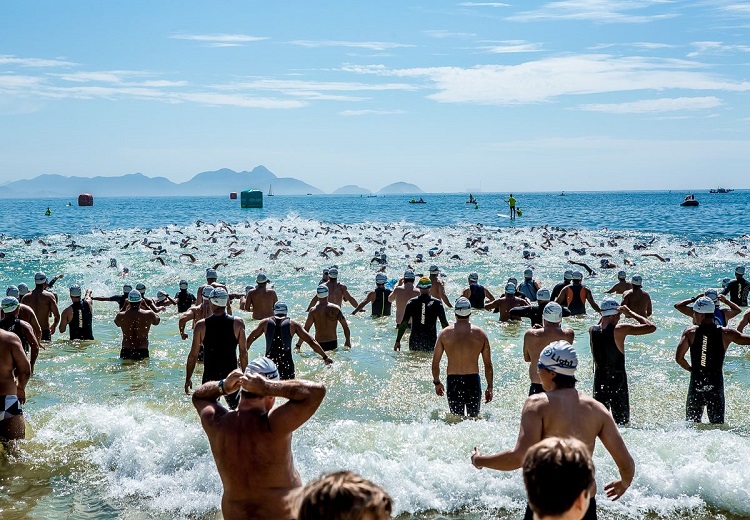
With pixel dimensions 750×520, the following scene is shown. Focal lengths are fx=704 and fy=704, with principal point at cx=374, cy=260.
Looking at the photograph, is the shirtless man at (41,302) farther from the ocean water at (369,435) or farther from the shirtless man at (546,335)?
the shirtless man at (546,335)

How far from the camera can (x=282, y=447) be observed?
4.08m

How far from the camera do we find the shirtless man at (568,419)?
424cm

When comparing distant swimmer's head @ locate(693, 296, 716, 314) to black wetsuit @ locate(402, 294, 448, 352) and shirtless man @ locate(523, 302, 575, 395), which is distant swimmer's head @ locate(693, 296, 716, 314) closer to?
shirtless man @ locate(523, 302, 575, 395)

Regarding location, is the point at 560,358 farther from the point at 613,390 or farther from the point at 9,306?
the point at 9,306

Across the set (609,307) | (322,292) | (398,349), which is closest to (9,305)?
(322,292)

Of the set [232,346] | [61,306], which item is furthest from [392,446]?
[61,306]

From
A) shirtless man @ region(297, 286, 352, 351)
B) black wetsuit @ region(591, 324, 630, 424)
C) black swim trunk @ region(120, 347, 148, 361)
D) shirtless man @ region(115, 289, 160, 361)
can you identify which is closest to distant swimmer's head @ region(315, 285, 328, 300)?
shirtless man @ region(297, 286, 352, 351)

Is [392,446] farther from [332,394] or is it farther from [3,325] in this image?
[3,325]

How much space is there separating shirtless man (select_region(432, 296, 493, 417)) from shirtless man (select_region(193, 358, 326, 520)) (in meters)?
4.47

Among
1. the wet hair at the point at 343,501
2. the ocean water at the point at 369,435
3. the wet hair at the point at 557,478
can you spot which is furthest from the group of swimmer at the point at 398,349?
the wet hair at the point at 343,501

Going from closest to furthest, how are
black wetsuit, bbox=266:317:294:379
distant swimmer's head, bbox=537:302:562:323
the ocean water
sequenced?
the ocean water, distant swimmer's head, bbox=537:302:562:323, black wetsuit, bbox=266:317:294:379

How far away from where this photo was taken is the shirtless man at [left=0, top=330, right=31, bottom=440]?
7266 millimetres

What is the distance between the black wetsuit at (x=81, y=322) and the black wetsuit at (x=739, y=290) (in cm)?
1409

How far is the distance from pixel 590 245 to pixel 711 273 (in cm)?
892
